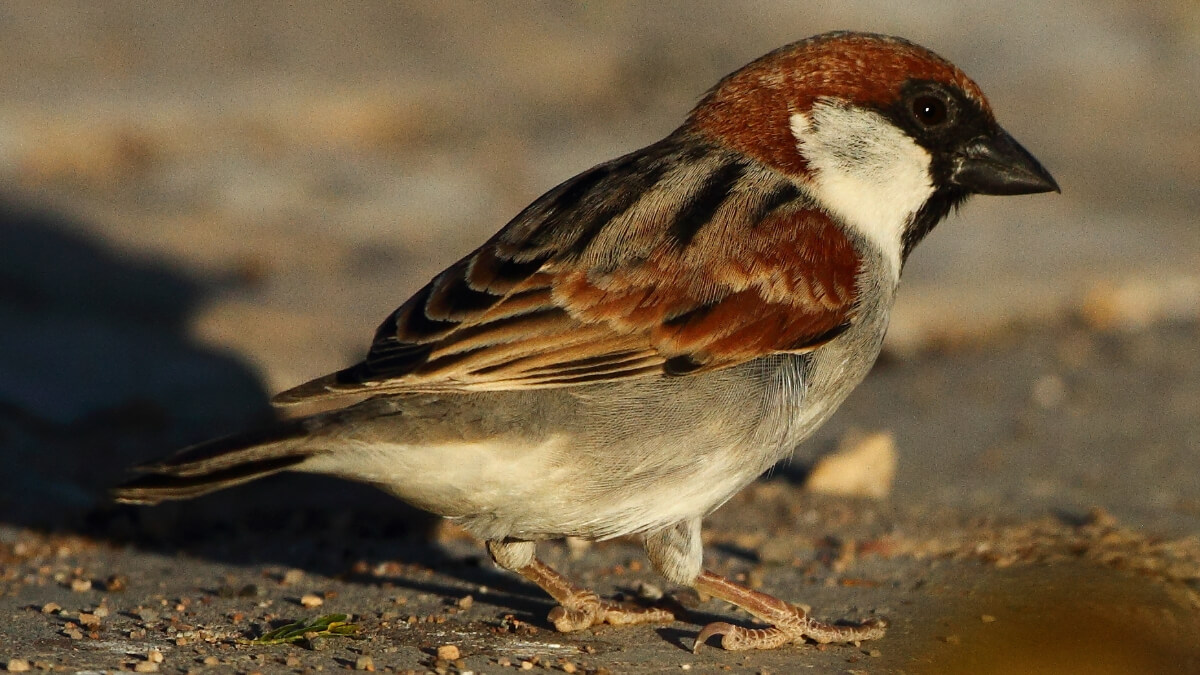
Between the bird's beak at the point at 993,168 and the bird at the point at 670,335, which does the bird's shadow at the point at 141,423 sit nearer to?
the bird at the point at 670,335

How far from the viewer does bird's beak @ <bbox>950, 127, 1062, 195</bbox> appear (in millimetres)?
5906

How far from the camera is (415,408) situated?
5.01m

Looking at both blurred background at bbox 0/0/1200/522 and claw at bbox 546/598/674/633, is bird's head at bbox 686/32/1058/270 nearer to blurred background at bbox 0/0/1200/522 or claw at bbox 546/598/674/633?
claw at bbox 546/598/674/633

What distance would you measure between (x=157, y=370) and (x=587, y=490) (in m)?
4.12

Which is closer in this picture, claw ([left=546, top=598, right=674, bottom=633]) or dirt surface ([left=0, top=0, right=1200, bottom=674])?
dirt surface ([left=0, top=0, right=1200, bottom=674])

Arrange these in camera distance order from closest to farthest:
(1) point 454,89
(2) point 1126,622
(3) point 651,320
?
1. (2) point 1126,622
2. (3) point 651,320
3. (1) point 454,89

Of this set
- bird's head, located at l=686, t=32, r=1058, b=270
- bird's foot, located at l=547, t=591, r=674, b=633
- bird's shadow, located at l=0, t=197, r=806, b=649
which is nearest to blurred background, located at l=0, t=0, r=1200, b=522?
bird's shadow, located at l=0, t=197, r=806, b=649

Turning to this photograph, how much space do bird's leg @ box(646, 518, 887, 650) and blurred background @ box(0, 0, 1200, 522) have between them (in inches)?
118

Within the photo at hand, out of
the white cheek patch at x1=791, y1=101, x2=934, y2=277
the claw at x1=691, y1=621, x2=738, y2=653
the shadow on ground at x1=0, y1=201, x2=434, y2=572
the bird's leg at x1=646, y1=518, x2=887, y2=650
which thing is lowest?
the claw at x1=691, y1=621, x2=738, y2=653

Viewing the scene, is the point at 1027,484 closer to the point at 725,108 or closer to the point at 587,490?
the point at 725,108

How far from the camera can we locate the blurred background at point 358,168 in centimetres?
851

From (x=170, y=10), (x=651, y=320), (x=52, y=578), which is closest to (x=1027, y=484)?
(x=651, y=320)

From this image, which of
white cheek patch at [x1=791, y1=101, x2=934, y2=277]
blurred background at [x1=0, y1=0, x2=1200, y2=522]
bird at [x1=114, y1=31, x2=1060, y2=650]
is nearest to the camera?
bird at [x1=114, y1=31, x2=1060, y2=650]

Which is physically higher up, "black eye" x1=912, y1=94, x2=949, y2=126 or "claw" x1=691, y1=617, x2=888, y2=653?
"black eye" x1=912, y1=94, x2=949, y2=126
